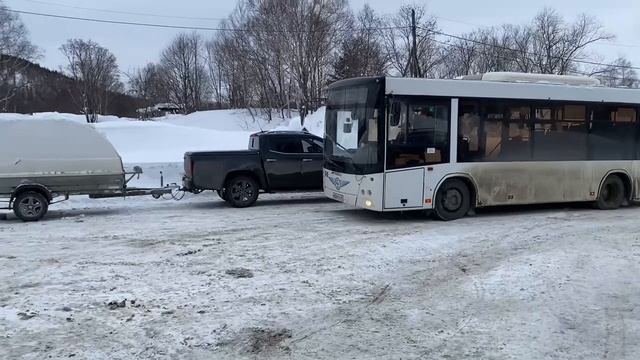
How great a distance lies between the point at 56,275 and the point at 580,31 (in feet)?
251

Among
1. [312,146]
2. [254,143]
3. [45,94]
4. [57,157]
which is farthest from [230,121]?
[57,157]

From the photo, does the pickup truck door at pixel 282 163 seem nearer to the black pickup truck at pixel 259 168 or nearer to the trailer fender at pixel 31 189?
the black pickup truck at pixel 259 168

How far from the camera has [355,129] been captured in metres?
11.7

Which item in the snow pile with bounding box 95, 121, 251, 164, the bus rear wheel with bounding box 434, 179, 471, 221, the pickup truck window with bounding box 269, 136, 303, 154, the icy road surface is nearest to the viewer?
the icy road surface

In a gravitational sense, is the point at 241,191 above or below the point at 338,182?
below

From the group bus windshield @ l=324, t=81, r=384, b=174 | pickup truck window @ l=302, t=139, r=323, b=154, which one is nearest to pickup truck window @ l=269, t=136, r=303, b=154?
pickup truck window @ l=302, t=139, r=323, b=154

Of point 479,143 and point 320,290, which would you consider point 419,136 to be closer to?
point 479,143

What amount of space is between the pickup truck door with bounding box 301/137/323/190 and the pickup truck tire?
1311 mm

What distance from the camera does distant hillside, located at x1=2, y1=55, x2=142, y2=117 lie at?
291 ft

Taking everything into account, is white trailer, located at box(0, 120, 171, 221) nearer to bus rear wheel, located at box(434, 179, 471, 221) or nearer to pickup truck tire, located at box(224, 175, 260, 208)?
pickup truck tire, located at box(224, 175, 260, 208)

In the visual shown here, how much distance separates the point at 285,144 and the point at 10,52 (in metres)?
72.7

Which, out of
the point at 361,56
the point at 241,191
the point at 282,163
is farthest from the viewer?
the point at 361,56

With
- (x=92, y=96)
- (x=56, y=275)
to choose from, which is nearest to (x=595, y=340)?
(x=56, y=275)

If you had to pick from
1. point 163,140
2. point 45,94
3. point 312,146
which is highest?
point 45,94
